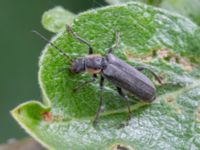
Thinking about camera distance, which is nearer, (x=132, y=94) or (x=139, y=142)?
(x=139, y=142)

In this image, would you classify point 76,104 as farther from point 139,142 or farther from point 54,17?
point 54,17

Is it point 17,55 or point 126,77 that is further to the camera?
point 17,55

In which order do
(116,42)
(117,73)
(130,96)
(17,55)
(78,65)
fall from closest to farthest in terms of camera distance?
(116,42)
(78,65)
(130,96)
(117,73)
(17,55)

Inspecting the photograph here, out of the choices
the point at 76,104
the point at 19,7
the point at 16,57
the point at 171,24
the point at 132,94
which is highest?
the point at 171,24

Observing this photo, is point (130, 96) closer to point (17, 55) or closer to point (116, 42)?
point (116, 42)

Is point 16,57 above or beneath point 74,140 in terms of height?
beneath

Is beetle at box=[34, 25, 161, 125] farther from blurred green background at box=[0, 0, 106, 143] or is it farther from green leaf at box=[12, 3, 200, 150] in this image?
blurred green background at box=[0, 0, 106, 143]

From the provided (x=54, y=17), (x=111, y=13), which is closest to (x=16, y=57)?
(x=54, y=17)

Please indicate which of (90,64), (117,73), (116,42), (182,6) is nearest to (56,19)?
(90,64)
